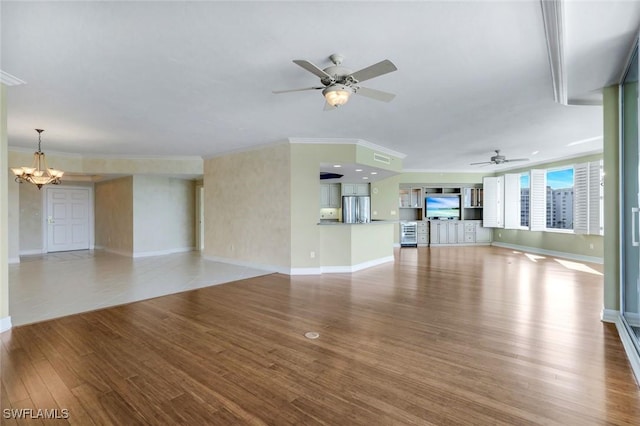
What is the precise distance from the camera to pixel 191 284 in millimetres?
5281

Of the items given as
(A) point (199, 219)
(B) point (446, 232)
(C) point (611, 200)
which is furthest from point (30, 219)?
(B) point (446, 232)

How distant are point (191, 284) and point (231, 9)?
14.6 ft

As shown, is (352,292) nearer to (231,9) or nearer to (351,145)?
(351,145)

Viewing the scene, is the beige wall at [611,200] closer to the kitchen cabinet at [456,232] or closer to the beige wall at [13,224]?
the kitchen cabinet at [456,232]

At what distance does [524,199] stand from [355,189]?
5.29 meters

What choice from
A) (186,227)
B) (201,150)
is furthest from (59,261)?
(201,150)

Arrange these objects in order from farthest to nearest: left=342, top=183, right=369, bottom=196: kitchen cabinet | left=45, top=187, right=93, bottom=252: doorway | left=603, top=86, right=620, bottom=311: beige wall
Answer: left=342, top=183, right=369, bottom=196: kitchen cabinet
left=45, top=187, right=93, bottom=252: doorway
left=603, top=86, right=620, bottom=311: beige wall

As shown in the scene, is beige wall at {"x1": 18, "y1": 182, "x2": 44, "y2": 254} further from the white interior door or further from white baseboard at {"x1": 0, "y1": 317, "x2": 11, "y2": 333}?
white baseboard at {"x1": 0, "y1": 317, "x2": 11, "y2": 333}

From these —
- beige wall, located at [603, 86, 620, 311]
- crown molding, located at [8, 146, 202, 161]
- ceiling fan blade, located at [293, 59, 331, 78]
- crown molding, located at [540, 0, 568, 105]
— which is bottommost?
beige wall, located at [603, 86, 620, 311]

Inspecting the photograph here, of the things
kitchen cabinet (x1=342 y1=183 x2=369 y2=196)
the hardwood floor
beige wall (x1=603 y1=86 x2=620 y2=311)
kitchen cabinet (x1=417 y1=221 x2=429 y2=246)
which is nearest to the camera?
the hardwood floor

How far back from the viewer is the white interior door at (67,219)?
9117 millimetres

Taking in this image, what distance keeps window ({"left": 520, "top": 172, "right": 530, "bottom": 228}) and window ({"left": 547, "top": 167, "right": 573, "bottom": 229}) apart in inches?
25.4

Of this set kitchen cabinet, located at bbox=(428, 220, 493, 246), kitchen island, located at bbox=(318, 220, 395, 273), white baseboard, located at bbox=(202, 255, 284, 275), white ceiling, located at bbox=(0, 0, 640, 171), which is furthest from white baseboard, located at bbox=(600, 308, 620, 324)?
kitchen cabinet, located at bbox=(428, 220, 493, 246)

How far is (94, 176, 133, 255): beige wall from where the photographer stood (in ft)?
27.8
